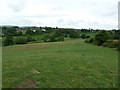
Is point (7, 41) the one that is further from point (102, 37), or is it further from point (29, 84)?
point (29, 84)

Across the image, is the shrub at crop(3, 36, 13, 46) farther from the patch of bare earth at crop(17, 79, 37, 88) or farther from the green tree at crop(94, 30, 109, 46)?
the patch of bare earth at crop(17, 79, 37, 88)

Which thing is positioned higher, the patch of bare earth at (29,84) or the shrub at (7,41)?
the shrub at (7,41)

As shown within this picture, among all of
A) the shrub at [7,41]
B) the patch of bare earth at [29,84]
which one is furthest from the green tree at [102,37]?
the patch of bare earth at [29,84]

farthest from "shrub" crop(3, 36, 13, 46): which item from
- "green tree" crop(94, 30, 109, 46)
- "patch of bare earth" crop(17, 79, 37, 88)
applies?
"patch of bare earth" crop(17, 79, 37, 88)

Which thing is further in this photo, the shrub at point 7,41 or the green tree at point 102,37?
the shrub at point 7,41

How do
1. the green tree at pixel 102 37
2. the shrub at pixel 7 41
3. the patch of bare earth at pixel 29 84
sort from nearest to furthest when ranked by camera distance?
the patch of bare earth at pixel 29 84, the green tree at pixel 102 37, the shrub at pixel 7 41

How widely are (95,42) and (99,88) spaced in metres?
45.9

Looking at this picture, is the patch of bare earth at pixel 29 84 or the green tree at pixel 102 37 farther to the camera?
the green tree at pixel 102 37

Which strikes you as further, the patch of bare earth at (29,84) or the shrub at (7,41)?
the shrub at (7,41)

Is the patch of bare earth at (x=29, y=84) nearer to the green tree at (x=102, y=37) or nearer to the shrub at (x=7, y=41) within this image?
the green tree at (x=102, y=37)

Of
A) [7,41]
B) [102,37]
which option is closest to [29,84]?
[102,37]

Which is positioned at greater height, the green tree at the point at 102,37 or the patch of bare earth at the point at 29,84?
the green tree at the point at 102,37

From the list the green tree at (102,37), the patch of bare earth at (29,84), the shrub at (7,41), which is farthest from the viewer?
the shrub at (7,41)

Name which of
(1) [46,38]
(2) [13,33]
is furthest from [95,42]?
(2) [13,33]
